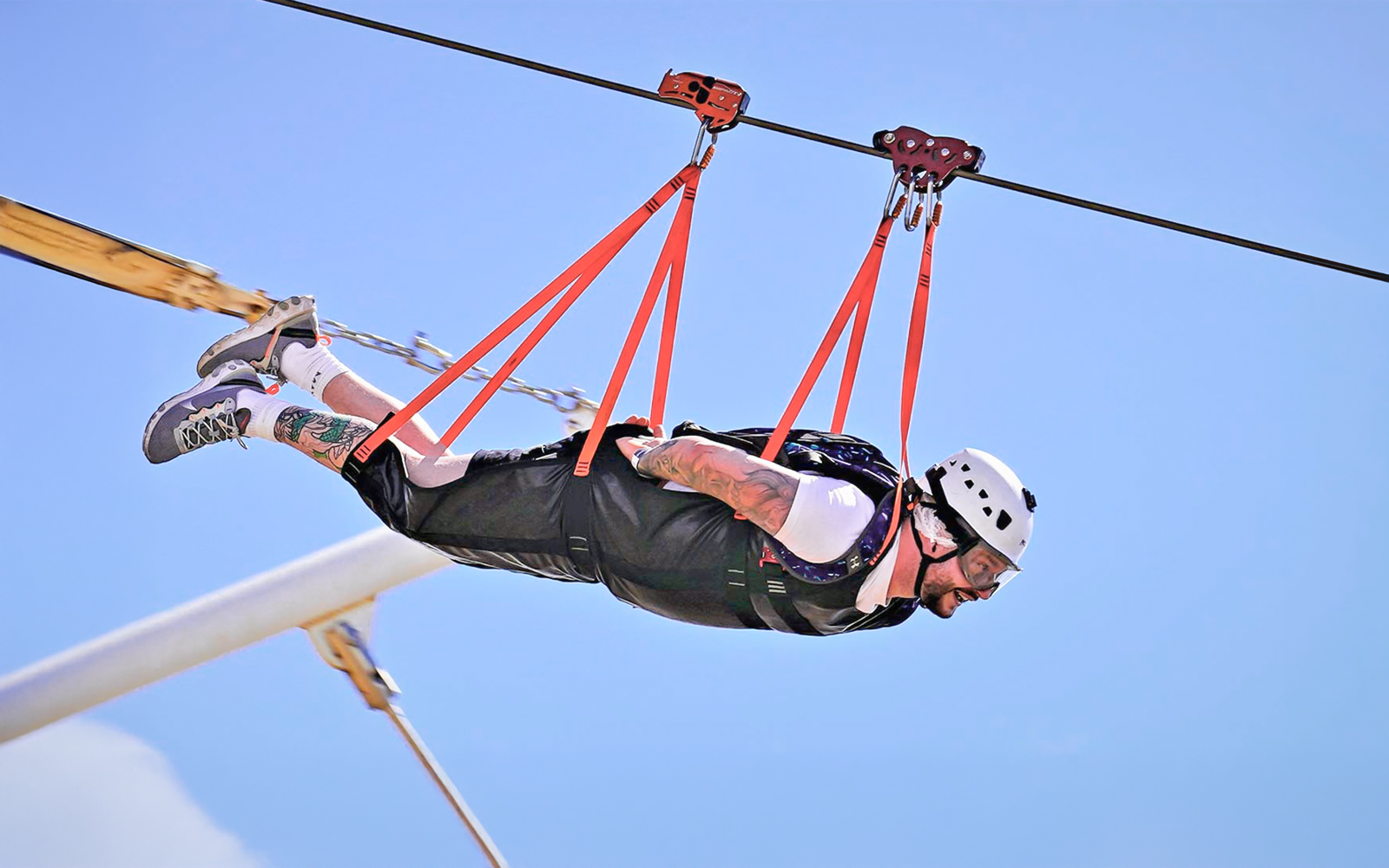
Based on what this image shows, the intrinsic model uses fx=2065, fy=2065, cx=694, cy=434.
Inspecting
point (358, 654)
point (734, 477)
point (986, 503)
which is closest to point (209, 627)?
point (358, 654)

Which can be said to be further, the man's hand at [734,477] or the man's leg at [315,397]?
the man's leg at [315,397]

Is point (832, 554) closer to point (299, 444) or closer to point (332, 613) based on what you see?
point (299, 444)

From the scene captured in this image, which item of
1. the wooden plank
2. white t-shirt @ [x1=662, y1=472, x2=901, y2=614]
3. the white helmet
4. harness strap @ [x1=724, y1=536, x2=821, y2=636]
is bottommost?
harness strap @ [x1=724, y1=536, x2=821, y2=636]

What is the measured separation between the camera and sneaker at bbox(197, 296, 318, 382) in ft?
22.9

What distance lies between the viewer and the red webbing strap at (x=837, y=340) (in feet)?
19.7

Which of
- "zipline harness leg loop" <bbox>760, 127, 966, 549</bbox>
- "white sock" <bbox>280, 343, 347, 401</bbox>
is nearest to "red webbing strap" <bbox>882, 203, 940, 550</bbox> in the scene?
"zipline harness leg loop" <bbox>760, 127, 966, 549</bbox>

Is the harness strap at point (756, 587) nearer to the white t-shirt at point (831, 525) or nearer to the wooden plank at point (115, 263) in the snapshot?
the white t-shirt at point (831, 525)

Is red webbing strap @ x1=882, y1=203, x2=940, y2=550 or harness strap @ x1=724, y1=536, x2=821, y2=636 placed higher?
red webbing strap @ x1=882, y1=203, x2=940, y2=550

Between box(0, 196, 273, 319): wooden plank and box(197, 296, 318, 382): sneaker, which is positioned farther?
box(0, 196, 273, 319): wooden plank

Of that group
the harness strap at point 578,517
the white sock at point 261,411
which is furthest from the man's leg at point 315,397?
the harness strap at point 578,517

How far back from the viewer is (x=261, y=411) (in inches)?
261

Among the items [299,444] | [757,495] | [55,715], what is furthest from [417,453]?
[55,715]

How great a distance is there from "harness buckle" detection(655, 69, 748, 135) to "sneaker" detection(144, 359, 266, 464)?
68.9 inches

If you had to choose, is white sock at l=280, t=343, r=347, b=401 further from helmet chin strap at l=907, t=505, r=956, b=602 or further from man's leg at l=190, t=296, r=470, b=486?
helmet chin strap at l=907, t=505, r=956, b=602
